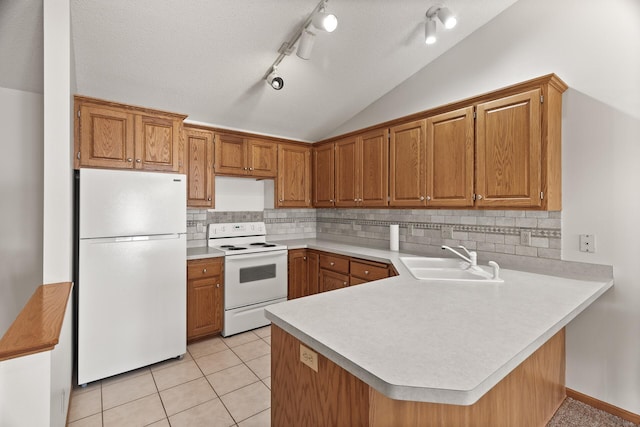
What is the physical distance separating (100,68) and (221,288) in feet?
7.08

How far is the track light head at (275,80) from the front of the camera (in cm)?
268

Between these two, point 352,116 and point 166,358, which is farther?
point 352,116

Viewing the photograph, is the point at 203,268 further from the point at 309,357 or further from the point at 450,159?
the point at 450,159

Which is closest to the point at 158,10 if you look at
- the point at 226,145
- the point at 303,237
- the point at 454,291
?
the point at 226,145

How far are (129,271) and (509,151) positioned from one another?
9.92 ft

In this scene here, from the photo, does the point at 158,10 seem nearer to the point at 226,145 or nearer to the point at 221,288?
the point at 226,145

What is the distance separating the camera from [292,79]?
2971 millimetres

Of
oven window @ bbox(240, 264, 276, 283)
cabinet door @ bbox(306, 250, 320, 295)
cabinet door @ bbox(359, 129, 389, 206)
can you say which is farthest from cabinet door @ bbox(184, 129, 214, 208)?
cabinet door @ bbox(359, 129, 389, 206)

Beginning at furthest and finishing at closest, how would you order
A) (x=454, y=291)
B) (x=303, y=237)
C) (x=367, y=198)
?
1. (x=303, y=237)
2. (x=367, y=198)
3. (x=454, y=291)

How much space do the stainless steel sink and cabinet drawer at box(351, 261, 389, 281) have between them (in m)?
0.21

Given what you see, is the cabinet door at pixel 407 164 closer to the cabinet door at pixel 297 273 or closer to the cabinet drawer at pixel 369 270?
the cabinet drawer at pixel 369 270

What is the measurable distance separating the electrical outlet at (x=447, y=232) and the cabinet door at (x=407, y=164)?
15.3 inches

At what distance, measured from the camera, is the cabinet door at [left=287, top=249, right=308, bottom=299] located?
12.1 ft

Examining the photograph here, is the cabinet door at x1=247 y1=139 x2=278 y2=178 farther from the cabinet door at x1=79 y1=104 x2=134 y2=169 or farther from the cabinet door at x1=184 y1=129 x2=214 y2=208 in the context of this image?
the cabinet door at x1=79 y1=104 x2=134 y2=169
